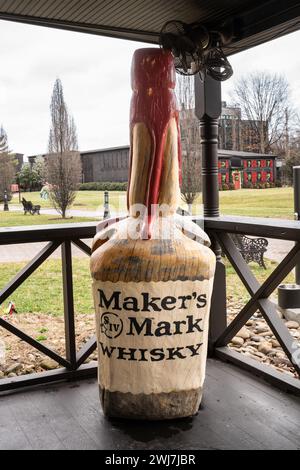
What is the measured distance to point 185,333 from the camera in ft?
7.64

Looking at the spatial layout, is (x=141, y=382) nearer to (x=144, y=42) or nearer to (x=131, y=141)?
(x=131, y=141)

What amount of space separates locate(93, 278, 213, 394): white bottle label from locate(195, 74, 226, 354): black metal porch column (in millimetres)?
1015

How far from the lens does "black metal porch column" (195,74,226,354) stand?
3232mm

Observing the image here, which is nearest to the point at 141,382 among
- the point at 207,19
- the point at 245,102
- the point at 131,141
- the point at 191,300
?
the point at 191,300

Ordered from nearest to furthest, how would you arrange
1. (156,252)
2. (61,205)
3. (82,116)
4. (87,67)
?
1. (156,252)
2. (87,67)
3. (82,116)
4. (61,205)

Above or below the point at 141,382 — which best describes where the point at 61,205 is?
above

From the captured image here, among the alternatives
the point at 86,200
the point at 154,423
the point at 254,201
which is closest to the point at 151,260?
the point at 154,423

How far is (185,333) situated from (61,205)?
5.71 meters

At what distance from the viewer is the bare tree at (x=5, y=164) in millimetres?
6402

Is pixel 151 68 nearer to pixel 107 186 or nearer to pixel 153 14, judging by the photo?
pixel 153 14

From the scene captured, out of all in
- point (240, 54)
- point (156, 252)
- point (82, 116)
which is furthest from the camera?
point (82, 116)

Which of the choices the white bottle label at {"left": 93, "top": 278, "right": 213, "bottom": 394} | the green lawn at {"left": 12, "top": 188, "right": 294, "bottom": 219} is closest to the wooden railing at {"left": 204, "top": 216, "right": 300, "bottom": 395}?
the green lawn at {"left": 12, "top": 188, "right": 294, "bottom": 219}

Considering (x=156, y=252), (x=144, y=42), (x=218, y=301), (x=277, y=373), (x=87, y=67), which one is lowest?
(x=277, y=373)

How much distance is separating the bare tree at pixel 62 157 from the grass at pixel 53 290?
1.21 metres
